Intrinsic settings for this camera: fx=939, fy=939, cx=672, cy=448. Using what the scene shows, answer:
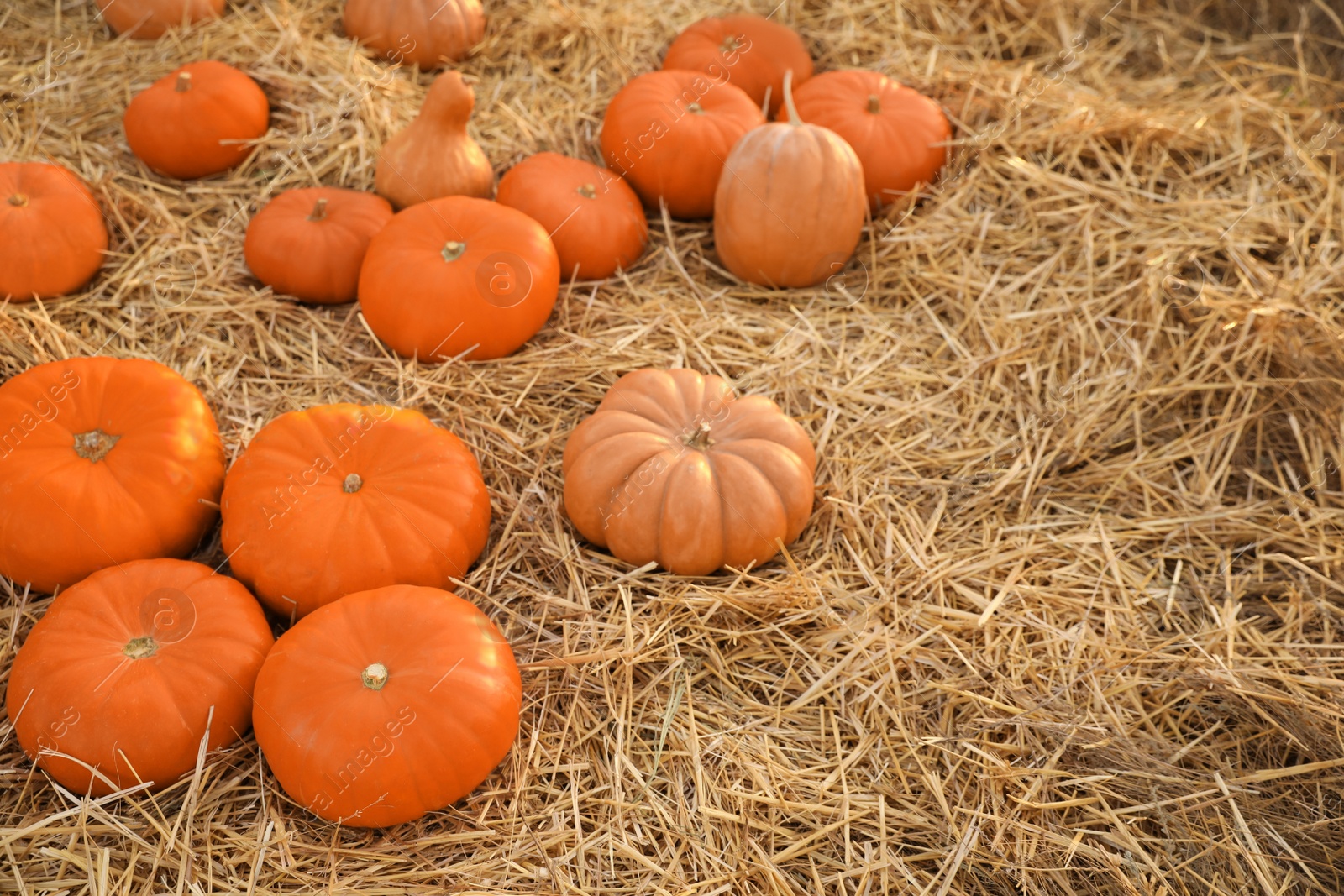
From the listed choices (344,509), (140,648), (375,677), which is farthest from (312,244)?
(375,677)

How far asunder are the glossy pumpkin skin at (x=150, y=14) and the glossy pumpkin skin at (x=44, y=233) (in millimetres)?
1236

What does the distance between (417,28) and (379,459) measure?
Answer: 8.25 feet

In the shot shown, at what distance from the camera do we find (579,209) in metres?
3.46

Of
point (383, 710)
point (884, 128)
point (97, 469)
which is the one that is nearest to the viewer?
point (383, 710)

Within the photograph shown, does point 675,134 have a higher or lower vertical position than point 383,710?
higher

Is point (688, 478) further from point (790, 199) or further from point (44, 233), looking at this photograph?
point (44, 233)

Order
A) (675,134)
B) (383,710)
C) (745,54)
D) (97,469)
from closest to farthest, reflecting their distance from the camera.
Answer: (383,710)
(97,469)
(675,134)
(745,54)

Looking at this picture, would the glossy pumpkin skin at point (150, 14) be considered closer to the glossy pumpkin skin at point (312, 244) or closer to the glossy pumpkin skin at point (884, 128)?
the glossy pumpkin skin at point (312, 244)

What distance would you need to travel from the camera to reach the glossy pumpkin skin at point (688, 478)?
2.58 meters

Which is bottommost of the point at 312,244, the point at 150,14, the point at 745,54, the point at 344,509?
the point at 344,509

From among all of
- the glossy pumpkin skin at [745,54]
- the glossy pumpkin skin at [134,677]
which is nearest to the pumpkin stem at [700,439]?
the glossy pumpkin skin at [134,677]

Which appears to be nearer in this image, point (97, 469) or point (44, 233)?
point (97, 469)

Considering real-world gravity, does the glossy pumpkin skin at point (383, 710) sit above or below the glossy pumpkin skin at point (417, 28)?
below

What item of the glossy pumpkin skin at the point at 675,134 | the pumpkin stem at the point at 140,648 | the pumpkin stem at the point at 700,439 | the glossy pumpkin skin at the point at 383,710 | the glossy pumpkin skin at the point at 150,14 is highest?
the glossy pumpkin skin at the point at 150,14
